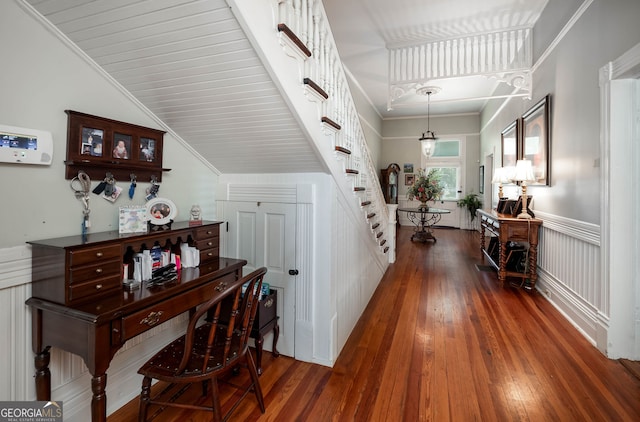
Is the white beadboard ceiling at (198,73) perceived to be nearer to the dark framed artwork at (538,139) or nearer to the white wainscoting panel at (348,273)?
the white wainscoting panel at (348,273)

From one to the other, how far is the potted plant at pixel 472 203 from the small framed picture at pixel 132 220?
26.7ft

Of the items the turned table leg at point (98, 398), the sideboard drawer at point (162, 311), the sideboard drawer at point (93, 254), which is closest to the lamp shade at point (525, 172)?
the sideboard drawer at point (162, 311)

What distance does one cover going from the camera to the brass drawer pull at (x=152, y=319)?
1.36m

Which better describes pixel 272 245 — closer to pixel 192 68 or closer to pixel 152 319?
pixel 152 319

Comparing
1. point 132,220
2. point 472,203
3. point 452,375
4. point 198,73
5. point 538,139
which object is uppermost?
point 538,139

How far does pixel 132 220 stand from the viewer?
64.7 inches

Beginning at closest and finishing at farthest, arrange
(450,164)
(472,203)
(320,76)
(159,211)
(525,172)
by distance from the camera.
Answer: (159,211) < (320,76) < (525,172) < (472,203) < (450,164)

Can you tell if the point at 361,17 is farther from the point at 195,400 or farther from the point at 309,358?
the point at 195,400

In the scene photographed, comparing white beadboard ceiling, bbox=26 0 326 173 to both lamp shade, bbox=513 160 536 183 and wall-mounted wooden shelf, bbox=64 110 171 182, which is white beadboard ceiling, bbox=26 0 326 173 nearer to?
wall-mounted wooden shelf, bbox=64 110 171 182

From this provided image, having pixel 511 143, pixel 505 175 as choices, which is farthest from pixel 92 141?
pixel 511 143

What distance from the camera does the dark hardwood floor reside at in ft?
5.54

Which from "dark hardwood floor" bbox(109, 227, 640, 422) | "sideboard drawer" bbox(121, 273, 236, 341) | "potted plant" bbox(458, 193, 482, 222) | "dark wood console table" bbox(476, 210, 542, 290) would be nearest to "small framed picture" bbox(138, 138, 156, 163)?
"sideboard drawer" bbox(121, 273, 236, 341)

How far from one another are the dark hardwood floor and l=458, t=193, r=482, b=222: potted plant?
5.20 metres

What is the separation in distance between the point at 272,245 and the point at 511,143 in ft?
14.9
